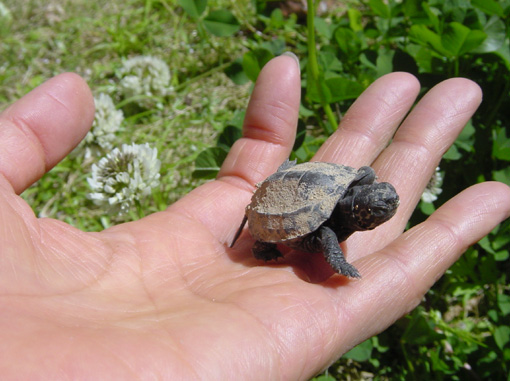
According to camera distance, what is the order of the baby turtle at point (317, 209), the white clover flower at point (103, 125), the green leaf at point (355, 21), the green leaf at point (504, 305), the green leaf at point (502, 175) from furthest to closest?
the green leaf at point (355, 21) < the white clover flower at point (103, 125) < the green leaf at point (502, 175) < the green leaf at point (504, 305) < the baby turtle at point (317, 209)

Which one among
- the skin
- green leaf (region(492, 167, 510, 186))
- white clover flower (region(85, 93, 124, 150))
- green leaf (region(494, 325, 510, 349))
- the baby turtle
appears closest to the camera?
the skin

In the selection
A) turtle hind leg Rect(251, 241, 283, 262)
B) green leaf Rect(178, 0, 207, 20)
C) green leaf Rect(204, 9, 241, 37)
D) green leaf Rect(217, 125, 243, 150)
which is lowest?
turtle hind leg Rect(251, 241, 283, 262)

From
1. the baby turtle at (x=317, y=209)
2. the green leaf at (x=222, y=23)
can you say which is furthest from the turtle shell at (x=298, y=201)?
the green leaf at (x=222, y=23)

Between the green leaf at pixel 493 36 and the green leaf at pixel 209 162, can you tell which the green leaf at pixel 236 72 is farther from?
the green leaf at pixel 493 36

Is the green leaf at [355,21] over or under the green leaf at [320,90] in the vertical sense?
over

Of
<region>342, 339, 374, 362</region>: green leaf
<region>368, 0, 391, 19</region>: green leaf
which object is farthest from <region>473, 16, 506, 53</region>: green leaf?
<region>342, 339, 374, 362</region>: green leaf

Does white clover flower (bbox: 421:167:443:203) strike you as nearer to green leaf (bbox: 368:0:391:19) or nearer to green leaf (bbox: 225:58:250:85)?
green leaf (bbox: 368:0:391:19)

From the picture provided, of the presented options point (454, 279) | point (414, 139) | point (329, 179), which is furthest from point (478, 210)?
point (454, 279)

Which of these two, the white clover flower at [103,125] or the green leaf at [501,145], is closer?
the green leaf at [501,145]
